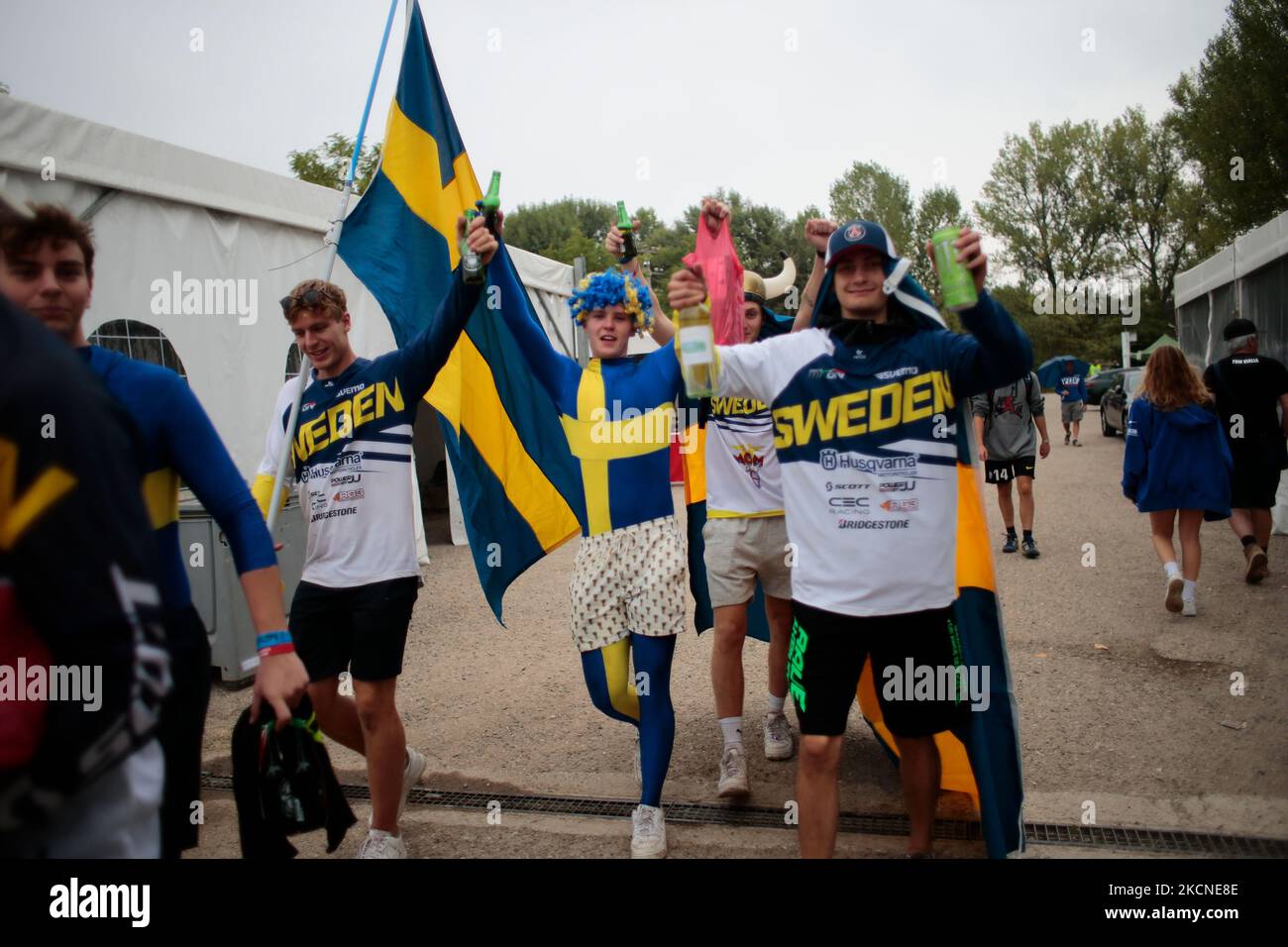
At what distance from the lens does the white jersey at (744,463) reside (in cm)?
440

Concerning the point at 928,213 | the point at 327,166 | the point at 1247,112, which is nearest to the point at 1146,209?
the point at 928,213

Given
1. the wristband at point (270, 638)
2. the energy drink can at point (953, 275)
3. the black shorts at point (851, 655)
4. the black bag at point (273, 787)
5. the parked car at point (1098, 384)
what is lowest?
the black bag at point (273, 787)

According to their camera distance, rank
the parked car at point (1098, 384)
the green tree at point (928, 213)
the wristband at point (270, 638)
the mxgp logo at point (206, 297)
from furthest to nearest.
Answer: the green tree at point (928, 213), the parked car at point (1098, 384), the mxgp logo at point (206, 297), the wristband at point (270, 638)

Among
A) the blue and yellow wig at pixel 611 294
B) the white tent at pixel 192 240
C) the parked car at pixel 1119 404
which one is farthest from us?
the parked car at pixel 1119 404

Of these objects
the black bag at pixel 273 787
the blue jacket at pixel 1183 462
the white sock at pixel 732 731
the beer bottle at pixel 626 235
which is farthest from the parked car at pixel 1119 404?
the black bag at pixel 273 787

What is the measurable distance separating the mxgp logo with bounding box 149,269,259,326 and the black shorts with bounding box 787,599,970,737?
6.07 meters

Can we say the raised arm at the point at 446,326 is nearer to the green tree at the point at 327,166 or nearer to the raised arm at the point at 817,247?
the raised arm at the point at 817,247

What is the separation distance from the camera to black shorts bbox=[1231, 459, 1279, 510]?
298 inches

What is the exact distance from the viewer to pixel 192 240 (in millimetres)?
7430

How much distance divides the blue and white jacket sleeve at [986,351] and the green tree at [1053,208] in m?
52.7

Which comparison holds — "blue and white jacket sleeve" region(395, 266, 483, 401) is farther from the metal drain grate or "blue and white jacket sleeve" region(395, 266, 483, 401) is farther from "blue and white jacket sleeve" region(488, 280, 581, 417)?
the metal drain grate

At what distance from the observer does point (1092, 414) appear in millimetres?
37656
